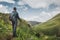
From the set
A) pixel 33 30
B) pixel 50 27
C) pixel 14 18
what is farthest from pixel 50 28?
pixel 14 18

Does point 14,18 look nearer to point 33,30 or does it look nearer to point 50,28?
point 33,30

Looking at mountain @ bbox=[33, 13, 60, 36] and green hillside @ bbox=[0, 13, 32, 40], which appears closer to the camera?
green hillside @ bbox=[0, 13, 32, 40]

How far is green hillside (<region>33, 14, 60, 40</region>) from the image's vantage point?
21.9 feet

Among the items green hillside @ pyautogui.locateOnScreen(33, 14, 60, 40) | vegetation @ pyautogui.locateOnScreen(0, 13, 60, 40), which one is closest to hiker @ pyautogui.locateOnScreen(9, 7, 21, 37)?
vegetation @ pyautogui.locateOnScreen(0, 13, 60, 40)

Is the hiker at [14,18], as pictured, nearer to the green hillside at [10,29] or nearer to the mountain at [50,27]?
the green hillside at [10,29]

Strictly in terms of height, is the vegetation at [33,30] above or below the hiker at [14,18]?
below

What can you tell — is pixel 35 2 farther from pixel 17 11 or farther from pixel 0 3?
pixel 0 3

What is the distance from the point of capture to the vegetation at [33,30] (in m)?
6.58

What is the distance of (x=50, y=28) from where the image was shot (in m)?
6.72

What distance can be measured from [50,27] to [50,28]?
3 cm

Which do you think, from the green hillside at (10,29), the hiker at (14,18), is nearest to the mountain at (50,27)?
the green hillside at (10,29)

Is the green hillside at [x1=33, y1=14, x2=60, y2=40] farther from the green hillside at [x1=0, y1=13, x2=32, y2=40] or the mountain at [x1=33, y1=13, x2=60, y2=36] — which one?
the green hillside at [x1=0, y1=13, x2=32, y2=40]

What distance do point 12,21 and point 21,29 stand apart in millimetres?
417

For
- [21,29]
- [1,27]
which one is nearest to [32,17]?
[21,29]
